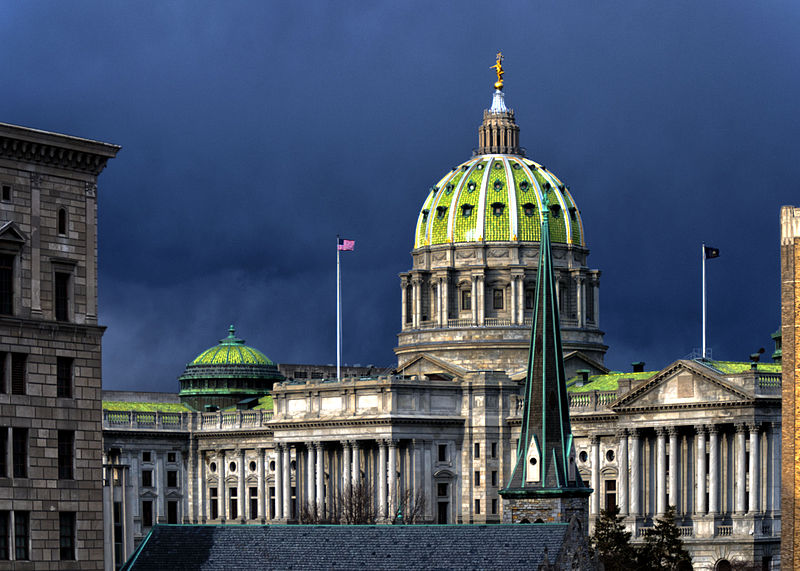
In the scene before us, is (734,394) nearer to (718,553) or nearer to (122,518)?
(718,553)

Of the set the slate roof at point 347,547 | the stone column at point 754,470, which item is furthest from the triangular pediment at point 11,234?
the stone column at point 754,470

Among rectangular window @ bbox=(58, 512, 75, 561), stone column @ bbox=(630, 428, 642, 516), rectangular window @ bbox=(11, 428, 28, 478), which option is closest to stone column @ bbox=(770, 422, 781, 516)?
stone column @ bbox=(630, 428, 642, 516)

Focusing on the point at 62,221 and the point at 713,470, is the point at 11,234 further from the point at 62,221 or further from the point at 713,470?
the point at 713,470

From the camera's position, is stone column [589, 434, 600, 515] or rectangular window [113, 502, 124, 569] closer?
rectangular window [113, 502, 124, 569]

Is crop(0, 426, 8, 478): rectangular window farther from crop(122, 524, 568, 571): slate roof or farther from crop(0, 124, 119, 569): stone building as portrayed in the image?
crop(122, 524, 568, 571): slate roof

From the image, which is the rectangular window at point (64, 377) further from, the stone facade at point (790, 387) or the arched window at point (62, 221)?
the stone facade at point (790, 387)

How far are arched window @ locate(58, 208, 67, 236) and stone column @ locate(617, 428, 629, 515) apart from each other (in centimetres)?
10301

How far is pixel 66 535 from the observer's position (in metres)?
94.9

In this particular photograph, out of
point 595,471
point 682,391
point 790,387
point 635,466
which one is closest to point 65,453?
point 790,387

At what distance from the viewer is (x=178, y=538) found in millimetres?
109688

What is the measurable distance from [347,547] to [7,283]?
22545 millimetres

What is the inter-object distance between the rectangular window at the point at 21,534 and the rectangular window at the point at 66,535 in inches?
64.1

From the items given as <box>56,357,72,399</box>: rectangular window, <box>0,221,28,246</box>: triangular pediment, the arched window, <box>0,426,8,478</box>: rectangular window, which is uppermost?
the arched window

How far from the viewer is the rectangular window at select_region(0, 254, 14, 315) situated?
3723 inches
